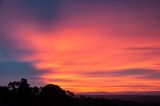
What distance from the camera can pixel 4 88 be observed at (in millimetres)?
47750

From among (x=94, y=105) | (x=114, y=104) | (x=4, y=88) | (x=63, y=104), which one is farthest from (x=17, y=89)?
(x=114, y=104)

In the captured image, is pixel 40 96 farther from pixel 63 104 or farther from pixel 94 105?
pixel 94 105

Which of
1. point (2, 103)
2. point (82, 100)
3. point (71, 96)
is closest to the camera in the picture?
point (2, 103)

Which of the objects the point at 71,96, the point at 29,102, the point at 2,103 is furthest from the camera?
the point at 71,96

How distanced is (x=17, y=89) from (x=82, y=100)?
9.43 metres

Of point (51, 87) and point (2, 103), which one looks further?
point (51, 87)

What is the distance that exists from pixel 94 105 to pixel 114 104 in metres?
5.21

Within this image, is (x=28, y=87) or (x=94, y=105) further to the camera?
(x=94, y=105)

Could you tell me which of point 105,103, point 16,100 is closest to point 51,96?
point 16,100

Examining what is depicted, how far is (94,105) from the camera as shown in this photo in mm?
52875

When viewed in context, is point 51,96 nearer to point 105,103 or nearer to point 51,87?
point 51,87

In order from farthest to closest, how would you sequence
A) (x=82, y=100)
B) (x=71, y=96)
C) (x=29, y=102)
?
1. (x=82, y=100)
2. (x=71, y=96)
3. (x=29, y=102)

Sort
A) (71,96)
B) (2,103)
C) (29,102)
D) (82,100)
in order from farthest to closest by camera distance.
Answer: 1. (82,100)
2. (71,96)
3. (29,102)
4. (2,103)

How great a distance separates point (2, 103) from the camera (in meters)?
43.5
